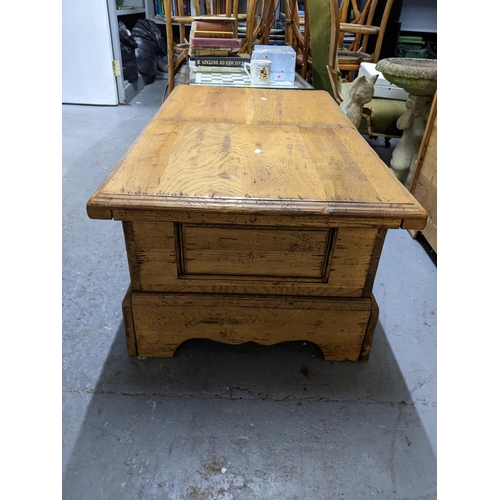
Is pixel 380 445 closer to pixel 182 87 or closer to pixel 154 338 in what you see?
pixel 154 338

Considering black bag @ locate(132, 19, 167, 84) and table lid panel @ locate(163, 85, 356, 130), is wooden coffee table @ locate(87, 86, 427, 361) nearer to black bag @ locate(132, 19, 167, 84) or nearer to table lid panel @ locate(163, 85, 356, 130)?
table lid panel @ locate(163, 85, 356, 130)

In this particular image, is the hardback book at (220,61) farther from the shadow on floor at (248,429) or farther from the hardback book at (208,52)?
the shadow on floor at (248,429)

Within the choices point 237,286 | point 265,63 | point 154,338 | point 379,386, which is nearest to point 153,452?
point 154,338

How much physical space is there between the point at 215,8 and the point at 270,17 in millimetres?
1223

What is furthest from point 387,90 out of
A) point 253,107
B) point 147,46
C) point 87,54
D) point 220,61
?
point 147,46

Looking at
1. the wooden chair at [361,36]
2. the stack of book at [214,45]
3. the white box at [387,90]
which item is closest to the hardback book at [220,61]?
the stack of book at [214,45]

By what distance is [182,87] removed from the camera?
148 centimetres

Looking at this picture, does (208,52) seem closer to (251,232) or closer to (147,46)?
(251,232)

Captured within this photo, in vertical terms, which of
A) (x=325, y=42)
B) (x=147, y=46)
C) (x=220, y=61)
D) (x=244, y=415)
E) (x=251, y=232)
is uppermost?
(x=325, y=42)

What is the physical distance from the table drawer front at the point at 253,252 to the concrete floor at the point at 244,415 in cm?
27

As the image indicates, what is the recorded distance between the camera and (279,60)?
5.59ft

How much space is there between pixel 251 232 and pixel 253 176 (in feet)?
0.39

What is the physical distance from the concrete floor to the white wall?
7.40ft

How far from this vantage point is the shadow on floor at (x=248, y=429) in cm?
76
